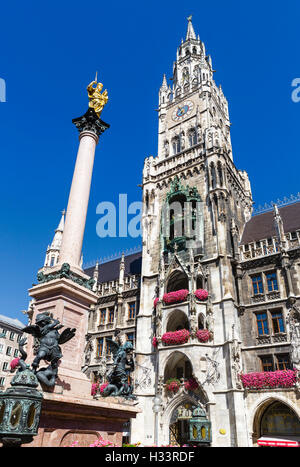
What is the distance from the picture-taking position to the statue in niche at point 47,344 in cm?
867

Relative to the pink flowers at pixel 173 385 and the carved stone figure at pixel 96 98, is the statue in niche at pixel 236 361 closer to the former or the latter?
the pink flowers at pixel 173 385

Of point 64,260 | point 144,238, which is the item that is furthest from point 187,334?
point 64,260

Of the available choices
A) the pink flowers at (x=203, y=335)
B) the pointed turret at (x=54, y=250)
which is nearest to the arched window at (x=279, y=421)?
the pink flowers at (x=203, y=335)

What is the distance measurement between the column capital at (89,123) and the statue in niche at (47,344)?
958 centimetres

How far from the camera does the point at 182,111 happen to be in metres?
41.0

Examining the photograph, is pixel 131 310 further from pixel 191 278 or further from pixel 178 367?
pixel 191 278

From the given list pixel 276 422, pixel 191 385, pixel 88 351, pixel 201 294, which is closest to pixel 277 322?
pixel 201 294

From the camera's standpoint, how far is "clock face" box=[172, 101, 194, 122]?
40.3m

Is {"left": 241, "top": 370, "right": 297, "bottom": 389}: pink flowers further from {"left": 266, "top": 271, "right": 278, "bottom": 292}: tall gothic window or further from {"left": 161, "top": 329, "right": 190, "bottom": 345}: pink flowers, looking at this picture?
{"left": 266, "top": 271, "right": 278, "bottom": 292}: tall gothic window

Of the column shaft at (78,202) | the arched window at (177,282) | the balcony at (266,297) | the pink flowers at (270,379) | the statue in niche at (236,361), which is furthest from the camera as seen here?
the arched window at (177,282)

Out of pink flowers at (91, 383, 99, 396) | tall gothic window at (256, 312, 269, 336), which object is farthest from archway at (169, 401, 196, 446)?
pink flowers at (91, 383, 99, 396)

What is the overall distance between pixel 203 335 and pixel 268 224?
13766mm

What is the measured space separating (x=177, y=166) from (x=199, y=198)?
554 cm

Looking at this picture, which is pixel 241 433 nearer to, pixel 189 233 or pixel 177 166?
pixel 189 233
